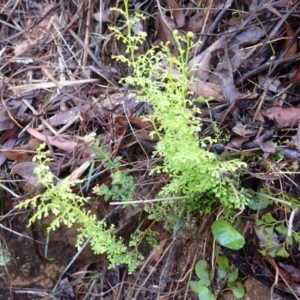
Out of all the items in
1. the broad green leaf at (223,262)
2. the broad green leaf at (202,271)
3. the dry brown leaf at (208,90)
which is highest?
the dry brown leaf at (208,90)

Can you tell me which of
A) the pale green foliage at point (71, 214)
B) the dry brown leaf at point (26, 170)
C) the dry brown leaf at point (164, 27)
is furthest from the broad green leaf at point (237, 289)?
the dry brown leaf at point (164, 27)

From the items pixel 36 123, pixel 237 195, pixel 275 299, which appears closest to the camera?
pixel 237 195

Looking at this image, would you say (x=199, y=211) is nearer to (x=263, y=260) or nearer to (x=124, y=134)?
(x=263, y=260)

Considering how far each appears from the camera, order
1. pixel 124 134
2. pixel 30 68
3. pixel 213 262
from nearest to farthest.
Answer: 1. pixel 213 262
2. pixel 124 134
3. pixel 30 68

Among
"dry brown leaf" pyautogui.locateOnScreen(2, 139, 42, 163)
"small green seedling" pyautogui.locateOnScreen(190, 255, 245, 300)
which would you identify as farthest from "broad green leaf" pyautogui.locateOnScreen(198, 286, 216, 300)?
"dry brown leaf" pyautogui.locateOnScreen(2, 139, 42, 163)

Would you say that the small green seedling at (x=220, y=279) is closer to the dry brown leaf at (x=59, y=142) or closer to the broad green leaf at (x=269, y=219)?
the broad green leaf at (x=269, y=219)

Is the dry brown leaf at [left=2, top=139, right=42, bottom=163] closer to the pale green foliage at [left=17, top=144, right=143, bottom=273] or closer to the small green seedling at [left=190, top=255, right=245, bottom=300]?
the pale green foliage at [left=17, top=144, right=143, bottom=273]

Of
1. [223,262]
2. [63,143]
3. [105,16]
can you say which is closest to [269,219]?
[223,262]

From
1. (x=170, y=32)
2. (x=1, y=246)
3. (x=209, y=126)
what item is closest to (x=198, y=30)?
(x=170, y=32)
